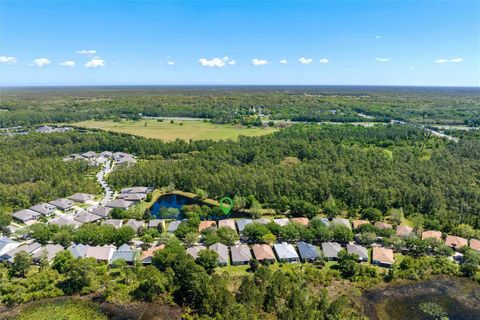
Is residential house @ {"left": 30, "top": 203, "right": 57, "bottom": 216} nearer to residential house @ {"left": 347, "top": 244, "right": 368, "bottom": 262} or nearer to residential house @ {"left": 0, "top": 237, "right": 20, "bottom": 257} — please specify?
residential house @ {"left": 0, "top": 237, "right": 20, "bottom": 257}

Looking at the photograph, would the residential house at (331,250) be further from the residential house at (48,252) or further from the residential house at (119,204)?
the residential house at (48,252)

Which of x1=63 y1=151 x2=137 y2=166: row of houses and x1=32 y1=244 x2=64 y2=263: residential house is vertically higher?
x1=63 y1=151 x2=137 y2=166: row of houses

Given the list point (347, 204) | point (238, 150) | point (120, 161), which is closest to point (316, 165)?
point (347, 204)

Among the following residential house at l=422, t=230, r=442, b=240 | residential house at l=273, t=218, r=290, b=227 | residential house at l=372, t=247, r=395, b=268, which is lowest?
residential house at l=372, t=247, r=395, b=268

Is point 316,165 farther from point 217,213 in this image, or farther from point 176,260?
point 176,260

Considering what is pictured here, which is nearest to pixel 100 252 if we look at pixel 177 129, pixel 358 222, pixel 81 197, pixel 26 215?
pixel 26 215

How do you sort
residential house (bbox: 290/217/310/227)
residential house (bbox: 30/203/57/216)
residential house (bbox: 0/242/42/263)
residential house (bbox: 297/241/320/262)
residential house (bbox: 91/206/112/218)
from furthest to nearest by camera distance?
residential house (bbox: 30/203/57/216)
residential house (bbox: 91/206/112/218)
residential house (bbox: 290/217/310/227)
residential house (bbox: 297/241/320/262)
residential house (bbox: 0/242/42/263)

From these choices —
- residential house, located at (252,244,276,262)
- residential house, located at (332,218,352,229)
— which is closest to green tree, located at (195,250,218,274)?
residential house, located at (252,244,276,262)
